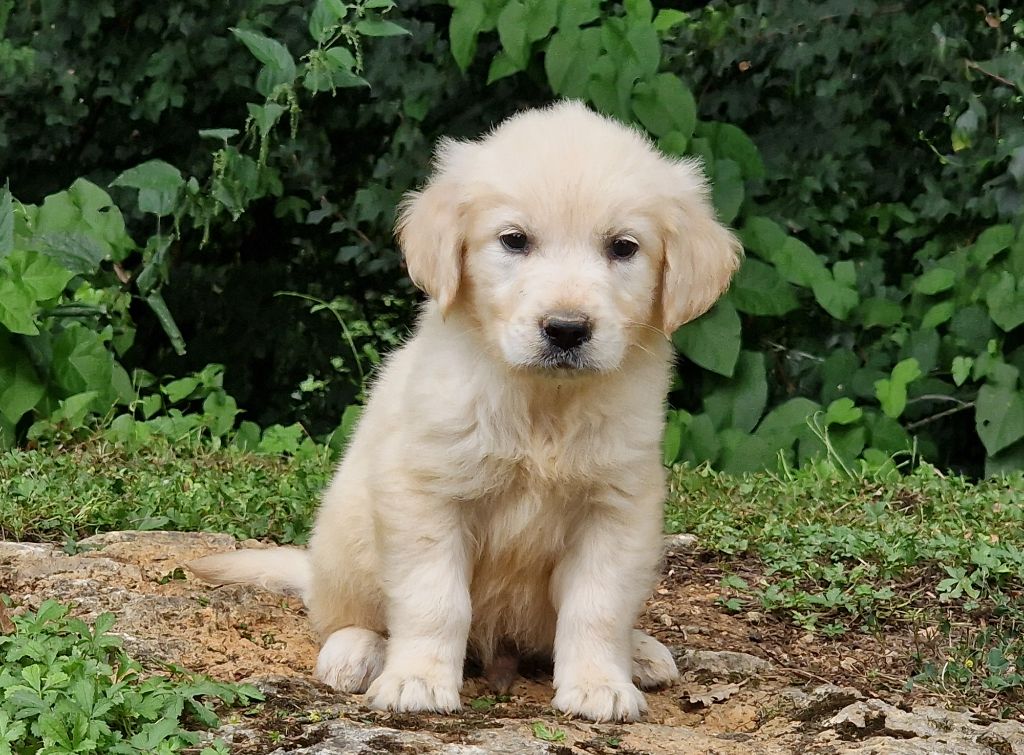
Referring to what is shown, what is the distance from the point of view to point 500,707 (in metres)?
3.78

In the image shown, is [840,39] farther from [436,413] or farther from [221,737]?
[221,737]

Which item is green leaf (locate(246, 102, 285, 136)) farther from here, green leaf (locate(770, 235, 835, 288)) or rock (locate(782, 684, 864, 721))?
rock (locate(782, 684, 864, 721))

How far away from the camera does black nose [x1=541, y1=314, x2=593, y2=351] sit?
347cm

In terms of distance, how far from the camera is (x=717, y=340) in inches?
270

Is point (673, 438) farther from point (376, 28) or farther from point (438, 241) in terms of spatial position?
point (438, 241)

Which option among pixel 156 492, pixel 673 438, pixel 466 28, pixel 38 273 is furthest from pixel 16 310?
pixel 673 438

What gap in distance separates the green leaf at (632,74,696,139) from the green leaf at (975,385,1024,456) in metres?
2.01

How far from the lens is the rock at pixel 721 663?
421cm

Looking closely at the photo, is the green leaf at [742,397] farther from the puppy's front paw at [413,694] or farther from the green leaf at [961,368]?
the puppy's front paw at [413,694]

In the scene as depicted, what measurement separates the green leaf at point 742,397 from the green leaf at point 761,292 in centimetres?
24

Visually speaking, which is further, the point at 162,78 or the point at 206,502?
the point at 162,78

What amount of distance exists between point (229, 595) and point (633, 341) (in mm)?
1563

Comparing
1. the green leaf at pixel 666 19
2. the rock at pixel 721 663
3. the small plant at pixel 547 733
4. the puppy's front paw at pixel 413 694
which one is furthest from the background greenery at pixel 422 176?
the small plant at pixel 547 733

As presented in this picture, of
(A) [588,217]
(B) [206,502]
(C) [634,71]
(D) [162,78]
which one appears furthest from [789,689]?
(D) [162,78]
